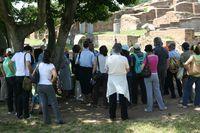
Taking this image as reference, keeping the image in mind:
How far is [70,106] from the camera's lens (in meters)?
13.5

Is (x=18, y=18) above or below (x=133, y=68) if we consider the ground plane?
above

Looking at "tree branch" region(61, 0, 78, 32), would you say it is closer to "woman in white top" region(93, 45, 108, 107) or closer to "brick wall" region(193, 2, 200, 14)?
"woman in white top" region(93, 45, 108, 107)

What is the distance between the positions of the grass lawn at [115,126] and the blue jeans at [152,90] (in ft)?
2.55

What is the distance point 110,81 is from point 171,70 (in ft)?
11.2

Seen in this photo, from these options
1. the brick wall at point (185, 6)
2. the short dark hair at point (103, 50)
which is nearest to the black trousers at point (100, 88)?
the short dark hair at point (103, 50)

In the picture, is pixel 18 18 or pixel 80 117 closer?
pixel 80 117

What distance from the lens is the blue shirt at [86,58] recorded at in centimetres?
1328

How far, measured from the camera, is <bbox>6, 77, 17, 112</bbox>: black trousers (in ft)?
39.3

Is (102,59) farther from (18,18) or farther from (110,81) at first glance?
(18,18)

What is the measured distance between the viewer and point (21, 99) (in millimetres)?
11773

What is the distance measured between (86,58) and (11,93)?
7.83ft

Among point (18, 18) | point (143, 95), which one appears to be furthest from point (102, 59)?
point (18, 18)

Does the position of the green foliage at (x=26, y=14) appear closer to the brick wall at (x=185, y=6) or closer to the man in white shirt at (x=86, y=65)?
the man in white shirt at (x=86, y=65)

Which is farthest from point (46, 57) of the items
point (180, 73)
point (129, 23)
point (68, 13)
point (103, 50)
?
point (129, 23)
